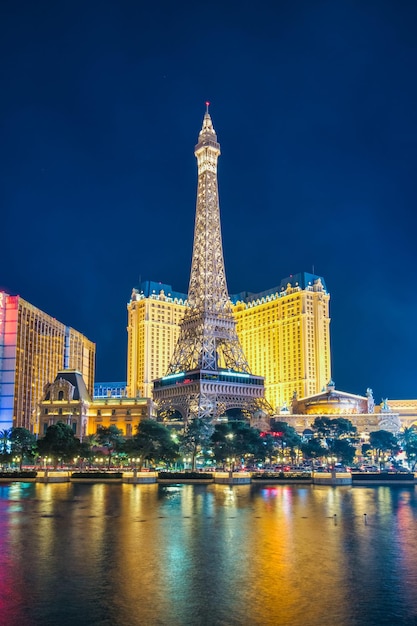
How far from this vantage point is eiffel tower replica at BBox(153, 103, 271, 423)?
127 m

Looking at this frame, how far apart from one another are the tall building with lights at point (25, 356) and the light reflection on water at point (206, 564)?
8365 cm

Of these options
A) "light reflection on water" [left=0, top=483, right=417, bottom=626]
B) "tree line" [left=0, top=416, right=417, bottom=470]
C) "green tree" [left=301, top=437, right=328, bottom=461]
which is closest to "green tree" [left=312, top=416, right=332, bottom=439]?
"tree line" [left=0, top=416, right=417, bottom=470]

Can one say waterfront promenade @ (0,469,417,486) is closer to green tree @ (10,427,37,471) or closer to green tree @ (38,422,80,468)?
green tree @ (38,422,80,468)

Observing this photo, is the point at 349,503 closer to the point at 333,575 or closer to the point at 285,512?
the point at 285,512

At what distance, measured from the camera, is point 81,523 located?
43688 millimetres

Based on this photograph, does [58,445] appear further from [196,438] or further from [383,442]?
[383,442]

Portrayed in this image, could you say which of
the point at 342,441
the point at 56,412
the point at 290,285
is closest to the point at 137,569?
the point at 342,441

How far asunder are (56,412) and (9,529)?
97005mm

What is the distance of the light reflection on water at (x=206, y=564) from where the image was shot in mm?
22906

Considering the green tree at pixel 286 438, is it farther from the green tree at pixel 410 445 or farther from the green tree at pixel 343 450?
the green tree at pixel 410 445

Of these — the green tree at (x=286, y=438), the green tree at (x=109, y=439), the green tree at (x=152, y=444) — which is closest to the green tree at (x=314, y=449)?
the green tree at (x=286, y=438)

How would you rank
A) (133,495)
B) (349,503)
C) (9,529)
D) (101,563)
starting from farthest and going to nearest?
(133,495) < (349,503) < (9,529) < (101,563)

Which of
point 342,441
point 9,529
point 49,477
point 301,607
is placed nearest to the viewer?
point 301,607

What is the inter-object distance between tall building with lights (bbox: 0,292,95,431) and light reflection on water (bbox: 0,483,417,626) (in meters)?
83.7
